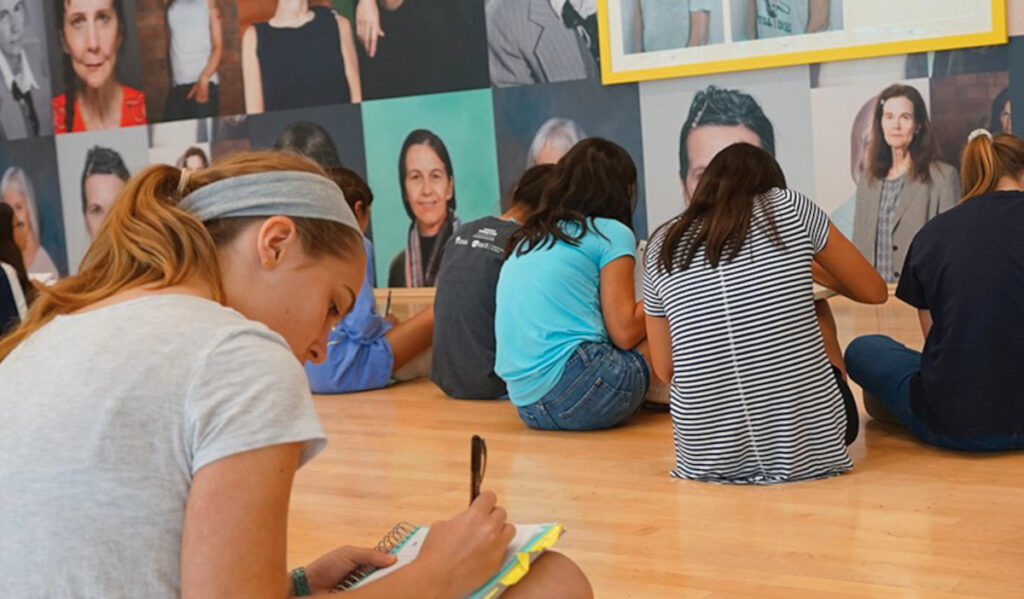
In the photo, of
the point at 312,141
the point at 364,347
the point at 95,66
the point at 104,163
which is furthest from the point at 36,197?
Result: the point at 364,347

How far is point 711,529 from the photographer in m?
3.41

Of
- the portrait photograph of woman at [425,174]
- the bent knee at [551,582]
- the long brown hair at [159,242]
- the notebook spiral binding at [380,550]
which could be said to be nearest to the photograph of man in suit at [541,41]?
the portrait photograph of woman at [425,174]

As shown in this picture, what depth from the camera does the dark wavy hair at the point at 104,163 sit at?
9023mm

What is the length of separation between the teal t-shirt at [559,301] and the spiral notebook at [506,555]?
2810 millimetres

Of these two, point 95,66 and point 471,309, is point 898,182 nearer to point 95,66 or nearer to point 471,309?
point 471,309

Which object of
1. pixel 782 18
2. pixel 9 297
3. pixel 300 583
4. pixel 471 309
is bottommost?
pixel 471 309

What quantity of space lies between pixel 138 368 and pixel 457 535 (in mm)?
493

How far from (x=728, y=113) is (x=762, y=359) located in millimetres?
3407

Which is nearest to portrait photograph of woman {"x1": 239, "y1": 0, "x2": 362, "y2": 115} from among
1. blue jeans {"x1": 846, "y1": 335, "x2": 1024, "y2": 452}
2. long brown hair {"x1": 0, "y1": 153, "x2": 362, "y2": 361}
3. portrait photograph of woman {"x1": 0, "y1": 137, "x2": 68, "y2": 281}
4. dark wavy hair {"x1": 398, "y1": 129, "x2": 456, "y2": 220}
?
dark wavy hair {"x1": 398, "y1": 129, "x2": 456, "y2": 220}

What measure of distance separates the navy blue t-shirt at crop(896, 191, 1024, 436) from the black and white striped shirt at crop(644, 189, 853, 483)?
36 cm

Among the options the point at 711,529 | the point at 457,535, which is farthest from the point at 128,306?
the point at 711,529

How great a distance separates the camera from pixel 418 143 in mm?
7926

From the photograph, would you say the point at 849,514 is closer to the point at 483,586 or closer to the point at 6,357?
the point at 483,586

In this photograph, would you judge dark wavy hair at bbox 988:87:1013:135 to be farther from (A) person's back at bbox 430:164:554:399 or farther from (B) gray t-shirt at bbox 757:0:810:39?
(A) person's back at bbox 430:164:554:399
